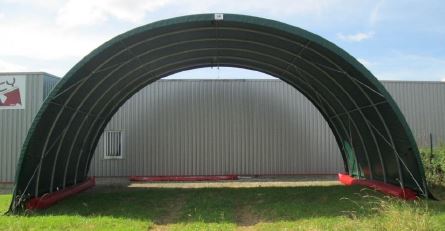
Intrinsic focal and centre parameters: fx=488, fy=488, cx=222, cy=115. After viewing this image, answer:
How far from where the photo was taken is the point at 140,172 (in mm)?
19906

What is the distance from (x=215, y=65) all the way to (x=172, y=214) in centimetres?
687

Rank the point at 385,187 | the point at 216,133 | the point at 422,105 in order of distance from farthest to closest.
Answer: the point at 422,105
the point at 216,133
the point at 385,187

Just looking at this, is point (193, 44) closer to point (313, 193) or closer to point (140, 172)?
point (313, 193)

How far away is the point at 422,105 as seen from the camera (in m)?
20.9

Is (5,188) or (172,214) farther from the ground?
(172,214)

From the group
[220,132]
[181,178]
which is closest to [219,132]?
[220,132]

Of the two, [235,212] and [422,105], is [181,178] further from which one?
[422,105]

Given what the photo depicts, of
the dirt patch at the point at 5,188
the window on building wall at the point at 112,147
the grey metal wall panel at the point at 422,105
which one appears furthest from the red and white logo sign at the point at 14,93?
the grey metal wall panel at the point at 422,105

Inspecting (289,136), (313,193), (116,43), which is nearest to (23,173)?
(116,43)

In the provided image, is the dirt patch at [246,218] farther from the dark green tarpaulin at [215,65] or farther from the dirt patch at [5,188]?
the dirt patch at [5,188]

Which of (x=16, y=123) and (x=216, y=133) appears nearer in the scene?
(x=16, y=123)

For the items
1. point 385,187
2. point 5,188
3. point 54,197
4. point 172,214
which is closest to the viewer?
point 172,214

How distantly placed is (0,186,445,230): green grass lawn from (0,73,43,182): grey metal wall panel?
496 cm

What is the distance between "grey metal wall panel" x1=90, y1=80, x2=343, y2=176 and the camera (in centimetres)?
1994
